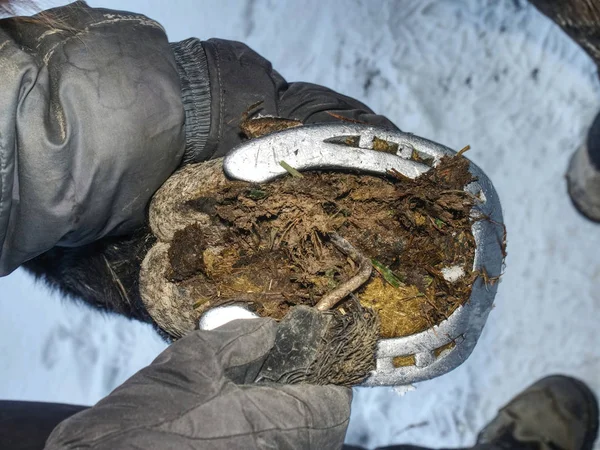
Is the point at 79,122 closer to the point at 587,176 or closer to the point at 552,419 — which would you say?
the point at 587,176

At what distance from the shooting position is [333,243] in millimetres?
910

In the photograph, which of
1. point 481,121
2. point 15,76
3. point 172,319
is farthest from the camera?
point 481,121

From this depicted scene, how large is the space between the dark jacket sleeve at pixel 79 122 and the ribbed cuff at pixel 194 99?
0.12 ft

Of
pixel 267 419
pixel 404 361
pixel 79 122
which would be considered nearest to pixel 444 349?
pixel 404 361

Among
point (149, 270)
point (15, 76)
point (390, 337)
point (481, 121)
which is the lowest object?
point (149, 270)

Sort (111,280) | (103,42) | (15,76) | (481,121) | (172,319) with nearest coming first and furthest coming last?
1. (15,76)
2. (103,42)
3. (172,319)
4. (111,280)
5. (481,121)

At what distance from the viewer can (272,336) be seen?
2.63 feet

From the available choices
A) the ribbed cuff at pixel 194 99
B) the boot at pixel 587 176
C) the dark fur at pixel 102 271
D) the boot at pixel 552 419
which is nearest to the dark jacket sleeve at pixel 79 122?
the ribbed cuff at pixel 194 99

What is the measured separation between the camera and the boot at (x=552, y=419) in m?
2.00

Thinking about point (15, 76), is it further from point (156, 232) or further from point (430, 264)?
point (430, 264)

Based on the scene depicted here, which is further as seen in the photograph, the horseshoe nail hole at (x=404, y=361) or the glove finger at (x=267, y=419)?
the horseshoe nail hole at (x=404, y=361)

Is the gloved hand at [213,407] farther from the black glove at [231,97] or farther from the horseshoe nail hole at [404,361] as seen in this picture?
the black glove at [231,97]

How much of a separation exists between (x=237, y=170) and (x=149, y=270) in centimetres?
27

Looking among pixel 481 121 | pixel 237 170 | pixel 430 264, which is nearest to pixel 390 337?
pixel 430 264
